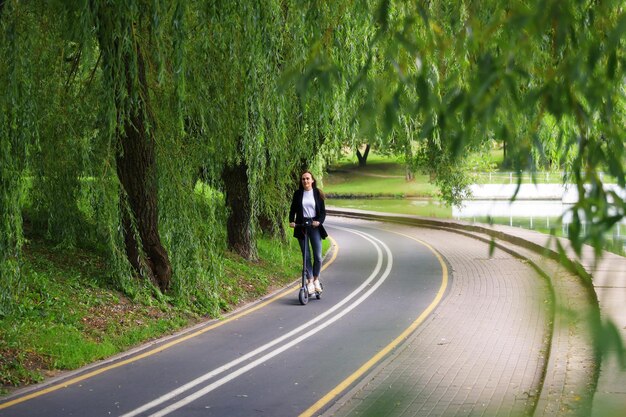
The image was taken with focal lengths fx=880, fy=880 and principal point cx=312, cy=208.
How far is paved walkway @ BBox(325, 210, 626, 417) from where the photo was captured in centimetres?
369

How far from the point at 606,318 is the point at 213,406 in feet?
21.6

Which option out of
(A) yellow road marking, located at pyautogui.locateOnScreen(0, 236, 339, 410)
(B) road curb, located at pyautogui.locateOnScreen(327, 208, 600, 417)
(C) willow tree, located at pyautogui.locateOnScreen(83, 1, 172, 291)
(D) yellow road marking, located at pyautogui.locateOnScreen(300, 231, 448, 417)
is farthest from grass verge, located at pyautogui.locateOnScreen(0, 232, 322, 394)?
(B) road curb, located at pyautogui.locateOnScreen(327, 208, 600, 417)

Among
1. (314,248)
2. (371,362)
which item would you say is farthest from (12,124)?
(314,248)

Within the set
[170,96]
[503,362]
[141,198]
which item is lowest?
[503,362]

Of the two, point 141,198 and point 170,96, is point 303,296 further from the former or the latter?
point 170,96

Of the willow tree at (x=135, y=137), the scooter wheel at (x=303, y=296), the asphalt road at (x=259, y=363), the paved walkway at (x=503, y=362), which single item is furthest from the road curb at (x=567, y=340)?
the willow tree at (x=135, y=137)

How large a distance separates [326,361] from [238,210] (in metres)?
10.5

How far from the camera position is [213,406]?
8.72 meters

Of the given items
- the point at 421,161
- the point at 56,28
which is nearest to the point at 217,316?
the point at 56,28

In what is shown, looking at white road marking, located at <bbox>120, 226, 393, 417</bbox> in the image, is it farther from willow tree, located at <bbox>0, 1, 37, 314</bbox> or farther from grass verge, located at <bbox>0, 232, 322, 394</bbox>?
willow tree, located at <bbox>0, 1, 37, 314</bbox>

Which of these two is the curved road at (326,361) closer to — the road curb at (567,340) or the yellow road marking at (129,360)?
the yellow road marking at (129,360)

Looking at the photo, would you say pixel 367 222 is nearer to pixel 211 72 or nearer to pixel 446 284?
pixel 446 284

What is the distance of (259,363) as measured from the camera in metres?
10.7

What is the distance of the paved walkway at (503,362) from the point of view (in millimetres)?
3693
